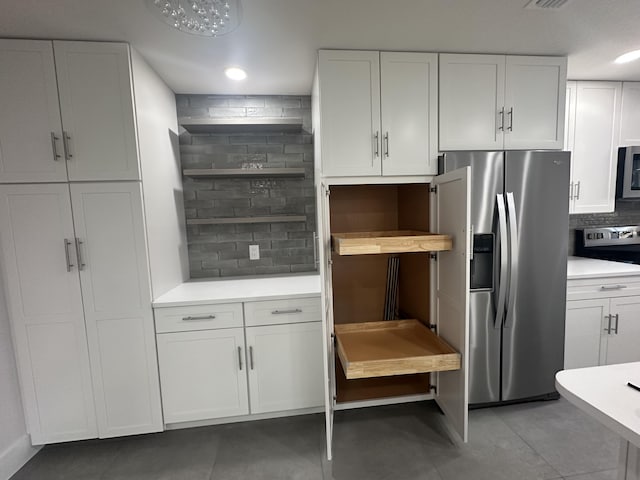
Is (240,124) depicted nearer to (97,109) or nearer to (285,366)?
(97,109)

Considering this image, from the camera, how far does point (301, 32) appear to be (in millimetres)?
1636

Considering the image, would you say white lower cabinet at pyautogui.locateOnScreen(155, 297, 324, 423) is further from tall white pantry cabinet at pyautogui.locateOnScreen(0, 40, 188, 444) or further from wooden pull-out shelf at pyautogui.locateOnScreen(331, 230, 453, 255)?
wooden pull-out shelf at pyautogui.locateOnScreen(331, 230, 453, 255)

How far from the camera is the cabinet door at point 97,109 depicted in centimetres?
166

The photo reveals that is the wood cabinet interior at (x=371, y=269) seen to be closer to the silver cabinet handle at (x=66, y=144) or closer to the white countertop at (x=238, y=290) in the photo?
the white countertop at (x=238, y=290)

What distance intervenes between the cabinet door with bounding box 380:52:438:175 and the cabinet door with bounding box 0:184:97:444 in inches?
80.6

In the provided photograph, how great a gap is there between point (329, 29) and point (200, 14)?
686 millimetres

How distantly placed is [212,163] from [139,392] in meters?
1.76

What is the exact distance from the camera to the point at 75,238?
1.71 metres

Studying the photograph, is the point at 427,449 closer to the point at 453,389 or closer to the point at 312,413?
the point at 453,389

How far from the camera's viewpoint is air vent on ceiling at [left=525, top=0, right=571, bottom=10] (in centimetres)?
144

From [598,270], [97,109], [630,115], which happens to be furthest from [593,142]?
[97,109]

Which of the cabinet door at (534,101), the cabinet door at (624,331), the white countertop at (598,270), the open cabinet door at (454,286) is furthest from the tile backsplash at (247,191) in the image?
the cabinet door at (624,331)

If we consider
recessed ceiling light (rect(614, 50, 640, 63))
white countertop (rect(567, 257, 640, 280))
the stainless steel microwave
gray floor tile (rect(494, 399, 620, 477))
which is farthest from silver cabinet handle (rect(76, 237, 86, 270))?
the stainless steel microwave

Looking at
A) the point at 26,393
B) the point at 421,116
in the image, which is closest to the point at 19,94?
the point at 26,393
